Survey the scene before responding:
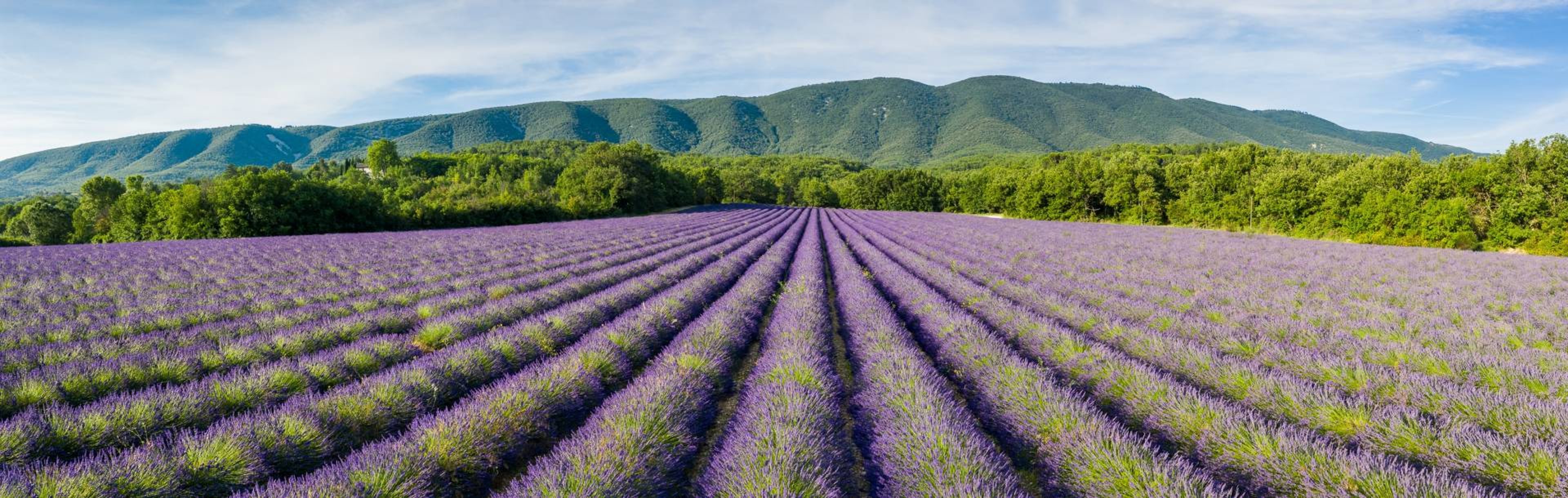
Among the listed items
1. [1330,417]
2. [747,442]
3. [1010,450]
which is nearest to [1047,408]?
[1010,450]

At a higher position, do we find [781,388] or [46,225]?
[781,388]

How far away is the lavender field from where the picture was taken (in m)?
2.94

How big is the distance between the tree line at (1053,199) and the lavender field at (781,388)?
1952cm

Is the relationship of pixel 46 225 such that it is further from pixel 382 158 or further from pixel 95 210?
pixel 382 158

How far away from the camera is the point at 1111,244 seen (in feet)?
64.4

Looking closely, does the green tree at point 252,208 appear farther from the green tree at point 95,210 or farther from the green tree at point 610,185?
the green tree at point 610,185

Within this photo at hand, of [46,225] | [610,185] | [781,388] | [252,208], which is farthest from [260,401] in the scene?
[46,225]

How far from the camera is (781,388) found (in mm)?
4344

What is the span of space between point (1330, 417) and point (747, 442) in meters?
3.92

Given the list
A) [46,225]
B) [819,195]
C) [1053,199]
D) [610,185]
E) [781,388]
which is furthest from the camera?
[819,195]

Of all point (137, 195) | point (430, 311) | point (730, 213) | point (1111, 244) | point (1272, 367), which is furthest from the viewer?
point (730, 213)

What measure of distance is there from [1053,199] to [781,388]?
5699 centimetres

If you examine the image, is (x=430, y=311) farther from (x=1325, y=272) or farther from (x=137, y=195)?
(x=137, y=195)

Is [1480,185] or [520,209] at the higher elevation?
[1480,185]
